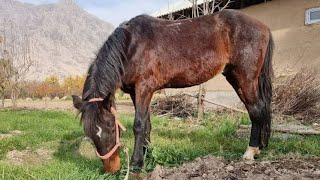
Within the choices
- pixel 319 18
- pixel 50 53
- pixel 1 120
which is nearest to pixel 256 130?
pixel 319 18

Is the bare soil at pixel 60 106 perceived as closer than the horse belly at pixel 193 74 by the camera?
No

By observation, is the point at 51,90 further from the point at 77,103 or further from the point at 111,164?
the point at 111,164

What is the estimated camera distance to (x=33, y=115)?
10.7m

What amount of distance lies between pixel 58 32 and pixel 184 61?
87598 millimetres

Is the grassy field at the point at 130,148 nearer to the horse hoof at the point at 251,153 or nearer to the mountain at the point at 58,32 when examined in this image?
the horse hoof at the point at 251,153

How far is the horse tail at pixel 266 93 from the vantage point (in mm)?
5176

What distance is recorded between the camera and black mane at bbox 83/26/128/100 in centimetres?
418

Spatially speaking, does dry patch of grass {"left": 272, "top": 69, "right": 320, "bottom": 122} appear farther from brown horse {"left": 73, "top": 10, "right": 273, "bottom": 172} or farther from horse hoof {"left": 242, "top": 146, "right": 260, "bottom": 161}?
horse hoof {"left": 242, "top": 146, "right": 260, "bottom": 161}

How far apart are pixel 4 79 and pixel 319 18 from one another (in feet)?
40.7

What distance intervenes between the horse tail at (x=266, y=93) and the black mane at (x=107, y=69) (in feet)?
7.16

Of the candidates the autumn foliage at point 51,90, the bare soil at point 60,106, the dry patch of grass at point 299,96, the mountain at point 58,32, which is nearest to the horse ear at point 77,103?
the dry patch of grass at point 299,96

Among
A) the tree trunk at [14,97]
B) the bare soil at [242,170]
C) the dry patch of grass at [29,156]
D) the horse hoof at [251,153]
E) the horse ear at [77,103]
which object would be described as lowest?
the tree trunk at [14,97]

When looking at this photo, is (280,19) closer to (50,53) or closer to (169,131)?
(169,131)

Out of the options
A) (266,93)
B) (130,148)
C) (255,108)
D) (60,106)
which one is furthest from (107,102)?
(60,106)
